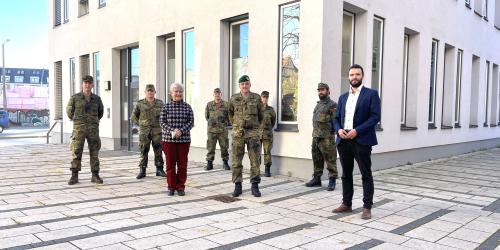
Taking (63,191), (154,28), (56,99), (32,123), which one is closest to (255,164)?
(63,191)

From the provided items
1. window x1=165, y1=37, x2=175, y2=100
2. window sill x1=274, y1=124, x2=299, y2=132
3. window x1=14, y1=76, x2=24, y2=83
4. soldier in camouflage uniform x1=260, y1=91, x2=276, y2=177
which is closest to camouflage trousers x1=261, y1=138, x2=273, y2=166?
soldier in camouflage uniform x1=260, y1=91, x2=276, y2=177

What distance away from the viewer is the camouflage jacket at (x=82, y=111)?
7.63 m

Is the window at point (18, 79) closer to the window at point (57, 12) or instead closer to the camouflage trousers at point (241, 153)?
the window at point (57, 12)

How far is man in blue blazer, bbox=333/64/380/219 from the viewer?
17.3 feet

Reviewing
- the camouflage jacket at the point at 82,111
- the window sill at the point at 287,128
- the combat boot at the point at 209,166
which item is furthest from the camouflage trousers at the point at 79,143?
the window sill at the point at 287,128

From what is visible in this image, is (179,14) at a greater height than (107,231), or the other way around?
(179,14)

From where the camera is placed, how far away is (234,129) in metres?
6.76

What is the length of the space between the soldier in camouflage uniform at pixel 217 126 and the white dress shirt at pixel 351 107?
435cm

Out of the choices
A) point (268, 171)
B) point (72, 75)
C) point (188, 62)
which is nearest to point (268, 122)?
point (268, 171)

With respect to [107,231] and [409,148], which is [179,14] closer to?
[409,148]

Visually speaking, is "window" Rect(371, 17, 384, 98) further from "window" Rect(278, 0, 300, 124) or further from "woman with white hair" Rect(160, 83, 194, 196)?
"woman with white hair" Rect(160, 83, 194, 196)

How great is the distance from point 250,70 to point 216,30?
151cm

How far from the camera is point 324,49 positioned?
315 inches

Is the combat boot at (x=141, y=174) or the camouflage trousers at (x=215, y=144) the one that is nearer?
the combat boot at (x=141, y=174)
